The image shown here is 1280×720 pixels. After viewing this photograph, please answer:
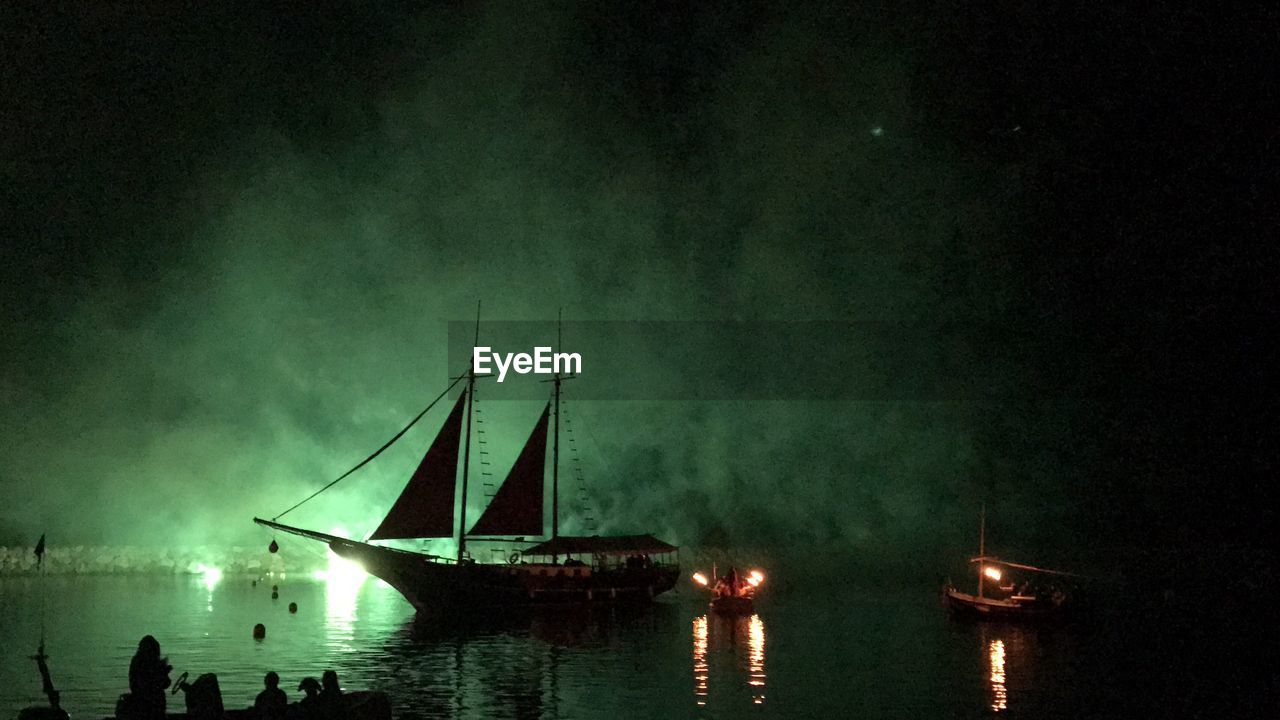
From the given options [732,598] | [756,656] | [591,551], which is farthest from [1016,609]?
[591,551]

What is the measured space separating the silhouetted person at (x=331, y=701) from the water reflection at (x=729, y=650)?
480 inches

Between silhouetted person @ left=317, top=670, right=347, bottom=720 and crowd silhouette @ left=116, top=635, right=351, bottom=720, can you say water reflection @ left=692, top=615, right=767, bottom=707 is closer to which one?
silhouetted person @ left=317, top=670, right=347, bottom=720

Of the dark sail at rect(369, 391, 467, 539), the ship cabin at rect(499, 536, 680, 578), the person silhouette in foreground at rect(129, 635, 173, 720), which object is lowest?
the ship cabin at rect(499, 536, 680, 578)

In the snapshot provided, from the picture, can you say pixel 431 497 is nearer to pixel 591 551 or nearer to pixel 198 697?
pixel 591 551

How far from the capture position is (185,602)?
75750mm

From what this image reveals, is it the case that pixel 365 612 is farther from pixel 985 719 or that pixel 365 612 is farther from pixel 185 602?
pixel 985 719

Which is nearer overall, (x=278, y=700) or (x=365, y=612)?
(x=278, y=700)

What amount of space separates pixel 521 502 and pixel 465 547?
467 cm

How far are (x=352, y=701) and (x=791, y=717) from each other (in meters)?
12.3

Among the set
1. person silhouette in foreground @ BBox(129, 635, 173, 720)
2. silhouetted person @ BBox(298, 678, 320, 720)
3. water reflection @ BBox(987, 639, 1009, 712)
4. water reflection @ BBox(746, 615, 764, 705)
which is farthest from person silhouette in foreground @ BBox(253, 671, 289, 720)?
water reflection @ BBox(987, 639, 1009, 712)

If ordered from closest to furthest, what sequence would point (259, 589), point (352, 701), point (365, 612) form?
point (352, 701) < point (365, 612) < point (259, 589)

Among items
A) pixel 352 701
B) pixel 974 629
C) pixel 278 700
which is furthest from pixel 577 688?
pixel 974 629

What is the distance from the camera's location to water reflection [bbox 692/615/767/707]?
3381 cm

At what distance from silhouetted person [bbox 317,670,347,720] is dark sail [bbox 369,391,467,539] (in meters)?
41.6
